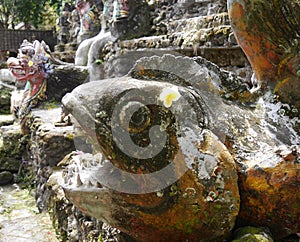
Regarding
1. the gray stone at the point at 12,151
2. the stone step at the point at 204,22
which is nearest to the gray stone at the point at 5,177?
the gray stone at the point at 12,151

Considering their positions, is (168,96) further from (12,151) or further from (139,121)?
(12,151)

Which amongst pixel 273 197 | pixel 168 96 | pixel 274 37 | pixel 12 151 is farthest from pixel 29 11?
pixel 273 197

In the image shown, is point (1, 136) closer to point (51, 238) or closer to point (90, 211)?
point (51, 238)

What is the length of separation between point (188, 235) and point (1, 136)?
509 cm

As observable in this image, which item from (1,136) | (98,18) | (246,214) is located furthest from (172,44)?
(98,18)

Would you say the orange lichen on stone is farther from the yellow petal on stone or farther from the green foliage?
the green foliage

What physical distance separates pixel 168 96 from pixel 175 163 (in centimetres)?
24

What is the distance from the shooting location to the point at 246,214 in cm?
151

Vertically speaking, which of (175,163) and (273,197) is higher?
(175,163)

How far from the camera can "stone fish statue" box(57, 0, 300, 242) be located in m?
1.35

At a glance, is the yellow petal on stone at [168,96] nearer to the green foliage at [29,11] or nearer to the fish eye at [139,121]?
the fish eye at [139,121]

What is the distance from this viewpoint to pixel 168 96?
138 centimetres

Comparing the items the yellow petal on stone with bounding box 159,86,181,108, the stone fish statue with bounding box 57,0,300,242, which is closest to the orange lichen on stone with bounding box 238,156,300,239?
the stone fish statue with bounding box 57,0,300,242

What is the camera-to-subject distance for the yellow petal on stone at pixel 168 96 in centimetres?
137
